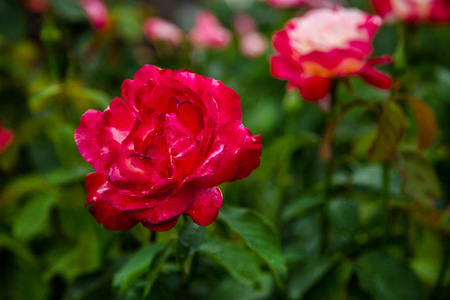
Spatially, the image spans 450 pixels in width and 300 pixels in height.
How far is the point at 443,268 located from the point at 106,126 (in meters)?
0.51

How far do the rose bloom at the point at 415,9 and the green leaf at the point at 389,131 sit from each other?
312 millimetres

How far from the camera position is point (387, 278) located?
1.81 ft

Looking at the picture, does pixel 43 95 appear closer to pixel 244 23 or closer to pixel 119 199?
pixel 119 199

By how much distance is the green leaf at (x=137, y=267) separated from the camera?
0.42 metres

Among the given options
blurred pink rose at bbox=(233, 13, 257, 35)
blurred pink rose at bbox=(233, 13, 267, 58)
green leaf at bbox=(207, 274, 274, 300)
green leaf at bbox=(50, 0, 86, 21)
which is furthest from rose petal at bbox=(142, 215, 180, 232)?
blurred pink rose at bbox=(233, 13, 257, 35)

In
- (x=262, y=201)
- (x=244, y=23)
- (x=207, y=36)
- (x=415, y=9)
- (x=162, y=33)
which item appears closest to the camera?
(x=415, y=9)

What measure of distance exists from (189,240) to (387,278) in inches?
11.9

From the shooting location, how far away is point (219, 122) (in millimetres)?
387

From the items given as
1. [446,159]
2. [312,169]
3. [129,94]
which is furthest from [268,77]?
[129,94]

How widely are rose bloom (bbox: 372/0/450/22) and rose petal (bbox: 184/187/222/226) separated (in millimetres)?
569

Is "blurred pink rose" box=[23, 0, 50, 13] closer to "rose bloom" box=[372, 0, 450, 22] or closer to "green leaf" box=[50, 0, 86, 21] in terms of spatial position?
"green leaf" box=[50, 0, 86, 21]

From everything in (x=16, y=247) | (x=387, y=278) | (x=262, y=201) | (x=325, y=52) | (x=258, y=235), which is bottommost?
(x=262, y=201)

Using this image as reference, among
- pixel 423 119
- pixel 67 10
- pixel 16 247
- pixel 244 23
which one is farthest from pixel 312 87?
pixel 244 23

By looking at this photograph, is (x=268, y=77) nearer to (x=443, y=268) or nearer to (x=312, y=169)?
(x=312, y=169)
